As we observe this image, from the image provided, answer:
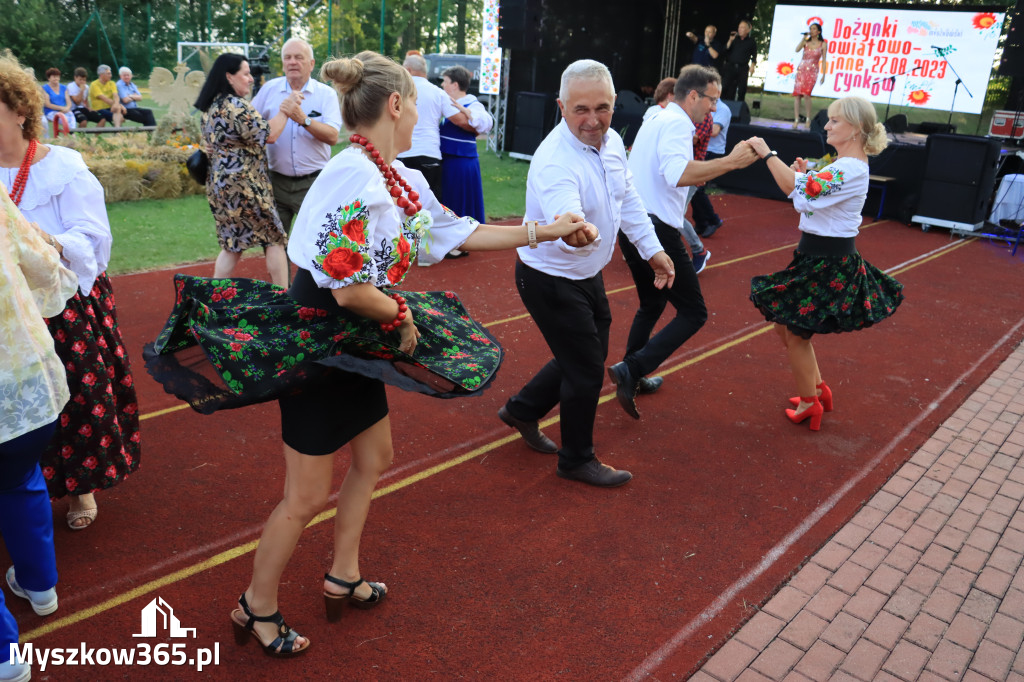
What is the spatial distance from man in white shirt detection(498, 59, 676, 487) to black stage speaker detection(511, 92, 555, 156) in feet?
41.3

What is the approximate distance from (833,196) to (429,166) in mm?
4453

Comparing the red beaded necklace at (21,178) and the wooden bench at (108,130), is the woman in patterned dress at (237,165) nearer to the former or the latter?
the red beaded necklace at (21,178)

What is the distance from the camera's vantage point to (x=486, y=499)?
12.8 feet

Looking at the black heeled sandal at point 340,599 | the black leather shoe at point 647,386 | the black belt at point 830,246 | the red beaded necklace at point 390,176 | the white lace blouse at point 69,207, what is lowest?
the black leather shoe at point 647,386

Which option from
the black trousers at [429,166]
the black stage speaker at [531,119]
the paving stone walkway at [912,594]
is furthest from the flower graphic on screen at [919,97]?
the paving stone walkway at [912,594]

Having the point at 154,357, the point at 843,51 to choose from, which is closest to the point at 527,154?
the point at 843,51

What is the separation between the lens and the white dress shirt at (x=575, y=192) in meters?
3.58

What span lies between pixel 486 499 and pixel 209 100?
356 cm

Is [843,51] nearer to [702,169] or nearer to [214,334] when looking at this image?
[702,169]

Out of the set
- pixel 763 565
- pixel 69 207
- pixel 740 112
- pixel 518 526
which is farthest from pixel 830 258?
pixel 740 112

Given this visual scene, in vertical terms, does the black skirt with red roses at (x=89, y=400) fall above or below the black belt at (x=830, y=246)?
below

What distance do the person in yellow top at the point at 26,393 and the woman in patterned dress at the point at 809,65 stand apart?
15798mm

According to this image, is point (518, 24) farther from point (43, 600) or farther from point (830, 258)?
point (43, 600)

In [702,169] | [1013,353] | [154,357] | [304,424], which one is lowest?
[1013,353]
